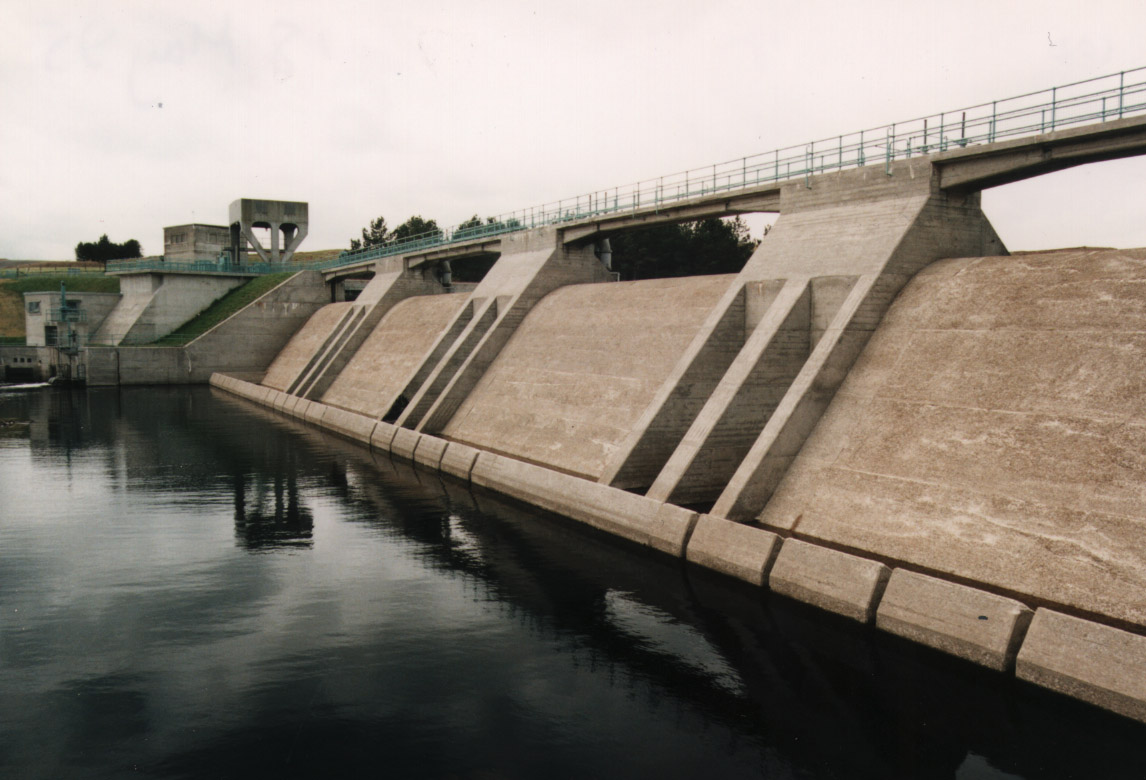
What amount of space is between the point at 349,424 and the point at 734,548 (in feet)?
81.4

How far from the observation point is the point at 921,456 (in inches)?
673

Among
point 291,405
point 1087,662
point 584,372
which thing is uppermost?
point 584,372

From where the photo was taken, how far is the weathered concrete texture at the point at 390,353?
43.9 metres

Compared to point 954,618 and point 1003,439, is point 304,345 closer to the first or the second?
point 1003,439

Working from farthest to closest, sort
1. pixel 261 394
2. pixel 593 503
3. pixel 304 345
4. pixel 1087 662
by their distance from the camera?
1. pixel 304 345
2. pixel 261 394
3. pixel 593 503
4. pixel 1087 662

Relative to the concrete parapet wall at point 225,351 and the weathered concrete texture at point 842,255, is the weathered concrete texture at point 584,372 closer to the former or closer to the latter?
the weathered concrete texture at point 842,255

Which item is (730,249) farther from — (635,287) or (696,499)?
(696,499)

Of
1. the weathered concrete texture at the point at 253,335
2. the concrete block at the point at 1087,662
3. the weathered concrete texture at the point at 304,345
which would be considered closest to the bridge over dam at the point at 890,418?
the concrete block at the point at 1087,662

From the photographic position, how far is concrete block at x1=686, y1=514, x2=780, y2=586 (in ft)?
53.2

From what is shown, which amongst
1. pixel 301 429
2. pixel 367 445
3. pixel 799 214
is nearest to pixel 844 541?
pixel 799 214

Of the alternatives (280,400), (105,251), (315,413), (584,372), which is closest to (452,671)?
(584,372)

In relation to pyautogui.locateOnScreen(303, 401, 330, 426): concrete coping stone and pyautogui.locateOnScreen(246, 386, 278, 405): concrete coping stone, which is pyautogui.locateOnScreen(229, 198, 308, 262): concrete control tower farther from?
pyautogui.locateOnScreen(303, 401, 330, 426): concrete coping stone

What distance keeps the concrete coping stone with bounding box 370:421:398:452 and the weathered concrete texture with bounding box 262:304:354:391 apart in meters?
21.2

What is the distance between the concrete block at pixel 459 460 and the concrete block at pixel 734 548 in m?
11.0
